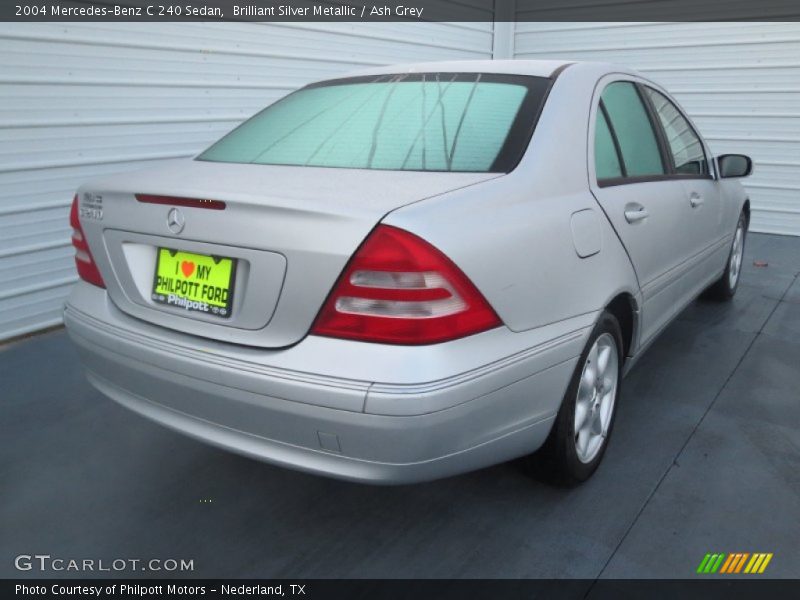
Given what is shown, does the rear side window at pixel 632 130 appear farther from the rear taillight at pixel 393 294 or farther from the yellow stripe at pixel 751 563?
the yellow stripe at pixel 751 563

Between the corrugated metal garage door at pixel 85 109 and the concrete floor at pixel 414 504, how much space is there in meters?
1.22

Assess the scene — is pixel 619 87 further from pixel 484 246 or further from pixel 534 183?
pixel 484 246

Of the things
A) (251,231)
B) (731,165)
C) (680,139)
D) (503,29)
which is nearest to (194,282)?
(251,231)

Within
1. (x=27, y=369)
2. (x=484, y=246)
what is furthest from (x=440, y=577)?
(x=27, y=369)

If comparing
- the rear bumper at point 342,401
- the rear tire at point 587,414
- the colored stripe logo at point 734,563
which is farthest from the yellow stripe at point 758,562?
the rear bumper at point 342,401

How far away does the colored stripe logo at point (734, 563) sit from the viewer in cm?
204

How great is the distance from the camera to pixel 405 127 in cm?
234

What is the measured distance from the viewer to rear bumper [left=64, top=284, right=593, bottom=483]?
5.49 feet

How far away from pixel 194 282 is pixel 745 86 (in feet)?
24.1

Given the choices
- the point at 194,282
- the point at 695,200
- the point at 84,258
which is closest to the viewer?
the point at 194,282

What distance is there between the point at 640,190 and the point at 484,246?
3.80 feet

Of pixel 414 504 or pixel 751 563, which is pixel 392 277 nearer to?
pixel 414 504

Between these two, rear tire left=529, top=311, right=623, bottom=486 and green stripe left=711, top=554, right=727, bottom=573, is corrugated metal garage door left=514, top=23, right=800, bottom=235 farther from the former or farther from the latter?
green stripe left=711, top=554, right=727, bottom=573

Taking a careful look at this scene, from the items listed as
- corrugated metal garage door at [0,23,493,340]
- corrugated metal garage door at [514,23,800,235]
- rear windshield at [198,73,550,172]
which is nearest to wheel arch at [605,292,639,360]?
rear windshield at [198,73,550,172]
